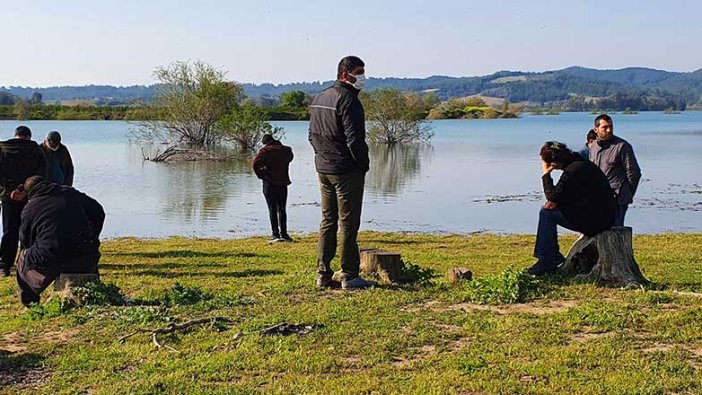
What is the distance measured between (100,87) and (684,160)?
7038 inches

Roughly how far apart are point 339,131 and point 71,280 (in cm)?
260

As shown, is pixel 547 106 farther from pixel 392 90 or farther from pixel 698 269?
pixel 698 269

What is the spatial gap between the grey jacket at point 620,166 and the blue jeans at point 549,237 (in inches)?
63.1

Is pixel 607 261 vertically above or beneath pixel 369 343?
above

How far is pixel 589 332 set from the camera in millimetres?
5672

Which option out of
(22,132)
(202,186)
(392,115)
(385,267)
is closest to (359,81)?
(385,267)

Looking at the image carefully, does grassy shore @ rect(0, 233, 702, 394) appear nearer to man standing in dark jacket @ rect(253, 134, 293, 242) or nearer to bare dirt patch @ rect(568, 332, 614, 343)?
bare dirt patch @ rect(568, 332, 614, 343)

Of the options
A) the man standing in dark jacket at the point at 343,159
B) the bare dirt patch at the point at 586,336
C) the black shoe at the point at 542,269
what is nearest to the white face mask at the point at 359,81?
the man standing in dark jacket at the point at 343,159

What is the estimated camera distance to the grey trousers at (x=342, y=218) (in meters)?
7.02

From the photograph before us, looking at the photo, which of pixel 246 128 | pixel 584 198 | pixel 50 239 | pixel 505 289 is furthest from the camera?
pixel 246 128

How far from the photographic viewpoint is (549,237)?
787 cm

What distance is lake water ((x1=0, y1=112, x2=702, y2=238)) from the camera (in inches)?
697

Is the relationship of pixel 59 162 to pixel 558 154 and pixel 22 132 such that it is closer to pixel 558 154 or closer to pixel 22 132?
pixel 22 132

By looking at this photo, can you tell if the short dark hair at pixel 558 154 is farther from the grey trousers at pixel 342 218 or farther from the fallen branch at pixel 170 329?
the fallen branch at pixel 170 329
